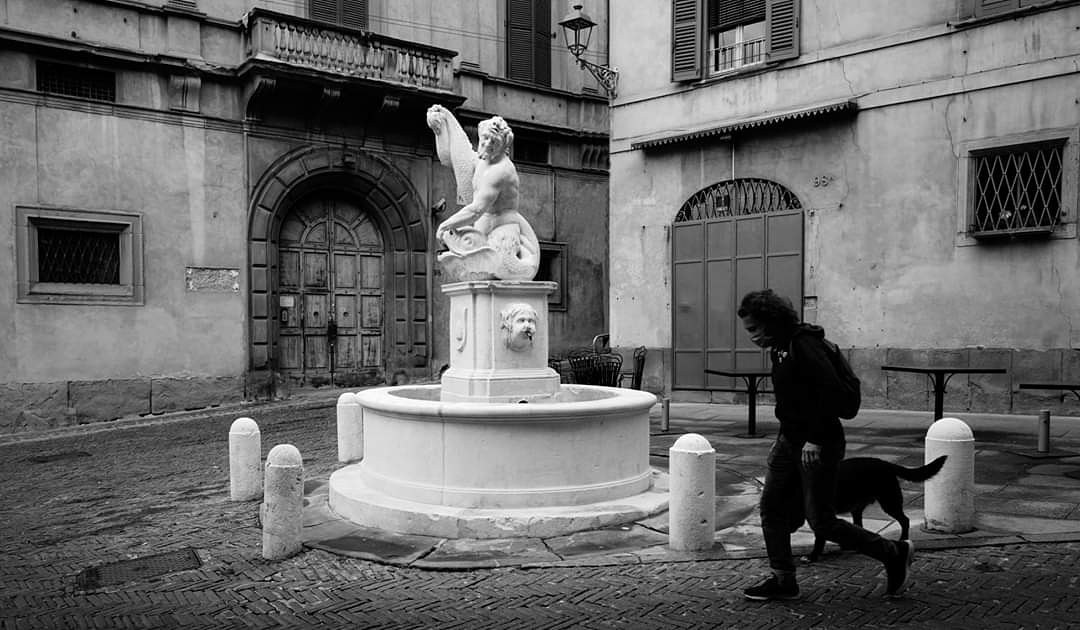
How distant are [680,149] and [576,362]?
4.34 m

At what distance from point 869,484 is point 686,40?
1107 centimetres

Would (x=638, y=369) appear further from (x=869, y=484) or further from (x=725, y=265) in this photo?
(x=869, y=484)

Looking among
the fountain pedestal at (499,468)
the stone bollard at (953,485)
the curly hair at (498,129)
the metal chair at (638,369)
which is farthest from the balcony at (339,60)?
the stone bollard at (953,485)

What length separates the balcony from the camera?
14.0 meters

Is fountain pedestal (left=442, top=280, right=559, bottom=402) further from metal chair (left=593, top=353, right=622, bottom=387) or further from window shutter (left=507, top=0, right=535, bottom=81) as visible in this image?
window shutter (left=507, top=0, right=535, bottom=81)

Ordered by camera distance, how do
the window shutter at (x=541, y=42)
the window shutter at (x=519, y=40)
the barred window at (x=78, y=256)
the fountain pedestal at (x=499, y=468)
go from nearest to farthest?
the fountain pedestal at (x=499, y=468)
the barred window at (x=78, y=256)
the window shutter at (x=519, y=40)
the window shutter at (x=541, y=42)

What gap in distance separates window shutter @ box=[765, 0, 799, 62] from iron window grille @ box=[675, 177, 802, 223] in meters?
2.02

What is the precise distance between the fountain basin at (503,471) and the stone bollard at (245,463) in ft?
4.38

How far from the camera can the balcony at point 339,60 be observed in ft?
46.1

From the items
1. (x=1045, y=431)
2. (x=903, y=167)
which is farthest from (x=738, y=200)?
(x=1045, y=431)

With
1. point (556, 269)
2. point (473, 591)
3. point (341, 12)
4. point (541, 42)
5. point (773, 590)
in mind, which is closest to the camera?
point (773, 590)

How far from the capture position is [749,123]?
1298cm

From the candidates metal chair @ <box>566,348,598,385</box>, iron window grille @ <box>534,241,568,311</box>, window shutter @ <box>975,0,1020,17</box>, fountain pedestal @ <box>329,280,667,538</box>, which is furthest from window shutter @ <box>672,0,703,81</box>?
fountain pedestal @ <box>329,280,667,538</box>

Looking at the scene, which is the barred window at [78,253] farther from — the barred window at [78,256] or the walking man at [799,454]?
the walking man at [799,454]
